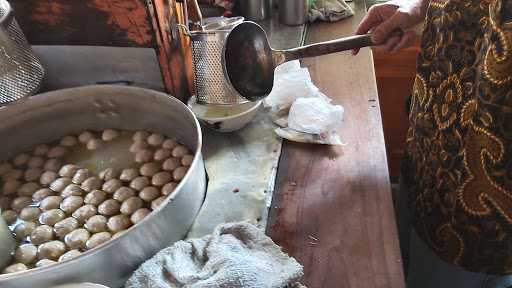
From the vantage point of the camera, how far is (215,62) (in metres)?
0.94

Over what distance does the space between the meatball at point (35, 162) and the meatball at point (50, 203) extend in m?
0.14

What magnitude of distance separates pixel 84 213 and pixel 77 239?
2.8 inches

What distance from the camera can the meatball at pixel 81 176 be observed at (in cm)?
93

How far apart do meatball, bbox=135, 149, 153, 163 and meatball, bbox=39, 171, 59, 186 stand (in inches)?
7.3

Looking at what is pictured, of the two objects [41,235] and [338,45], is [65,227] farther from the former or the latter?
[338,45]

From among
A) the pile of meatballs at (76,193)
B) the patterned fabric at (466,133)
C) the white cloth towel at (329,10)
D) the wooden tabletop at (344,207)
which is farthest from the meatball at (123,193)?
the white cloth towel at (329,10)

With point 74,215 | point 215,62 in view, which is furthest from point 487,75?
point 74,215

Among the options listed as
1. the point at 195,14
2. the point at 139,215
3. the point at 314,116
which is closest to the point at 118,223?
the point at 139,215

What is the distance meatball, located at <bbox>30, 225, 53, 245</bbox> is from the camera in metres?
0.79

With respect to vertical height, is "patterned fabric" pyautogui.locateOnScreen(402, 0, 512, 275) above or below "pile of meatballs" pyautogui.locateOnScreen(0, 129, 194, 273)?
above

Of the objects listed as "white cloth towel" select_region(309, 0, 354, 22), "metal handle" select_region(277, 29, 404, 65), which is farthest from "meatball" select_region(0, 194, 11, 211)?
"white cloth towel" select_region(309, 0, 354, 22)

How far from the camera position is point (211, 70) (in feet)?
3.10

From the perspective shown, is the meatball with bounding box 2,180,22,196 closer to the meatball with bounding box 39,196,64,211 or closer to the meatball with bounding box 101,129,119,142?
the meatball with bounding box 39,196,64,211

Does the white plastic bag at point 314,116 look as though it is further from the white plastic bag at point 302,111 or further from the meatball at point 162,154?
the meatball at point 162,154
